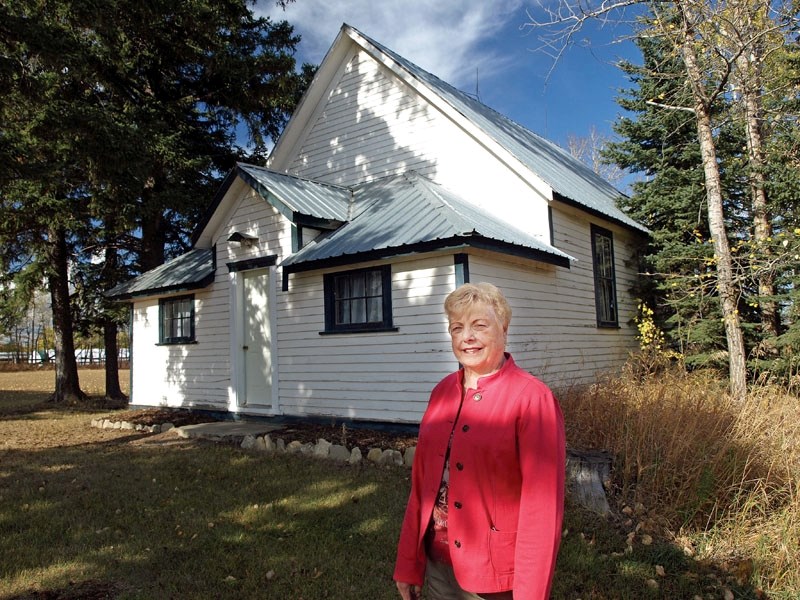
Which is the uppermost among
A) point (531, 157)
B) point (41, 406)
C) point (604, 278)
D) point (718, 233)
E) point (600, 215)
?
point (531, 157)

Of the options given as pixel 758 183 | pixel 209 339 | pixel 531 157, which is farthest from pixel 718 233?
pixel 209 339

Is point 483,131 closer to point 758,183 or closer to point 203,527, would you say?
point 758,183

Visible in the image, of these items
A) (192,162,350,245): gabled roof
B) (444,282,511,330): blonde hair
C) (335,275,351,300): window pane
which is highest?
(192,162,350,245): gabled roof

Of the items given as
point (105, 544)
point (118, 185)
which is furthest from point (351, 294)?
point (105, 544)

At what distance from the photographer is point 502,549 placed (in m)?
2.09

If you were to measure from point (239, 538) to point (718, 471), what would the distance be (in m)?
4.30

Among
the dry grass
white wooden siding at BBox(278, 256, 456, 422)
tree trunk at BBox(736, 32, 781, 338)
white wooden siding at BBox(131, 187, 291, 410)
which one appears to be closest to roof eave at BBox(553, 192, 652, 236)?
tree trunk at BBox(736, 32, 781, 338)

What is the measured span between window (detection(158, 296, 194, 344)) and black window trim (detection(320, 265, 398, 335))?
407cm

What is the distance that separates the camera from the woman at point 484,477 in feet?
6.61

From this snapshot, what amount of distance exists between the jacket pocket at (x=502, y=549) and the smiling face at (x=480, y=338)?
61cm

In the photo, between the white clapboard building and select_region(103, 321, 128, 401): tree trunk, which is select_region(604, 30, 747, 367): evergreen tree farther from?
select_region(103, 321, 128, 401): tree trunk

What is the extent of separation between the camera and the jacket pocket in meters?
2.09

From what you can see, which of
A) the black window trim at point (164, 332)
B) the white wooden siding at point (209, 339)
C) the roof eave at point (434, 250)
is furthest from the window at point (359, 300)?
the black window trim at point (164, 332)

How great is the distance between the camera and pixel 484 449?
215cm
